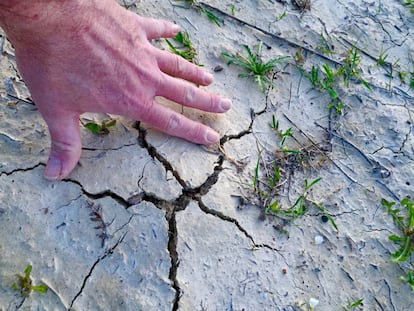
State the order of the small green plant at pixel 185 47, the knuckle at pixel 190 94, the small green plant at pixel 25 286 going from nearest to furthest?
the small green plant at pixel 25 286, the knuckle at pixel 190 94, the small green plant at pixel 185 47

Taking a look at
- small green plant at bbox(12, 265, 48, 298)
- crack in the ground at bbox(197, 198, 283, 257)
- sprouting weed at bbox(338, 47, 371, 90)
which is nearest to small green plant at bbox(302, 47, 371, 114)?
sprouting weed at bbox(338, 47, 371, 90)

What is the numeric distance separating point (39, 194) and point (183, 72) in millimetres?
906

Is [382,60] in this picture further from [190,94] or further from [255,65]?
[190,94]

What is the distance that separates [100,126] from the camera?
2.42 metres

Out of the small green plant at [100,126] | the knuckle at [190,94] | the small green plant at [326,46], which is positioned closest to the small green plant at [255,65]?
the small green plant at [326,46]

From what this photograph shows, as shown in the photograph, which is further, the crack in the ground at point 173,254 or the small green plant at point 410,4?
the small green plant at point 410,4

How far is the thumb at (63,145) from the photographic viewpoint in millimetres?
2131

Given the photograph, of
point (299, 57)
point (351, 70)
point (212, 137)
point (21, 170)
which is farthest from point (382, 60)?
point (21, 170)

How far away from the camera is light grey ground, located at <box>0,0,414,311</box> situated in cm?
212

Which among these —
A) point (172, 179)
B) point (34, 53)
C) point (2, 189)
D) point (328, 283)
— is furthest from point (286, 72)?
point (2, 189)

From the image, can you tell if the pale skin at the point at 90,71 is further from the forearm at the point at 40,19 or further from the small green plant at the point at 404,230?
the small green plant at the point at 404,230

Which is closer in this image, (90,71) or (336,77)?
(90,71)

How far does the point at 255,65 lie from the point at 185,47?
0.41 meters

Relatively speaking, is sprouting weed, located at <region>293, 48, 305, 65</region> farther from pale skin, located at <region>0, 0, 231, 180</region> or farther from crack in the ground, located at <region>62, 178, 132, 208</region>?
crack in the ground, located at <region>62, 178, 132, 208</region>
